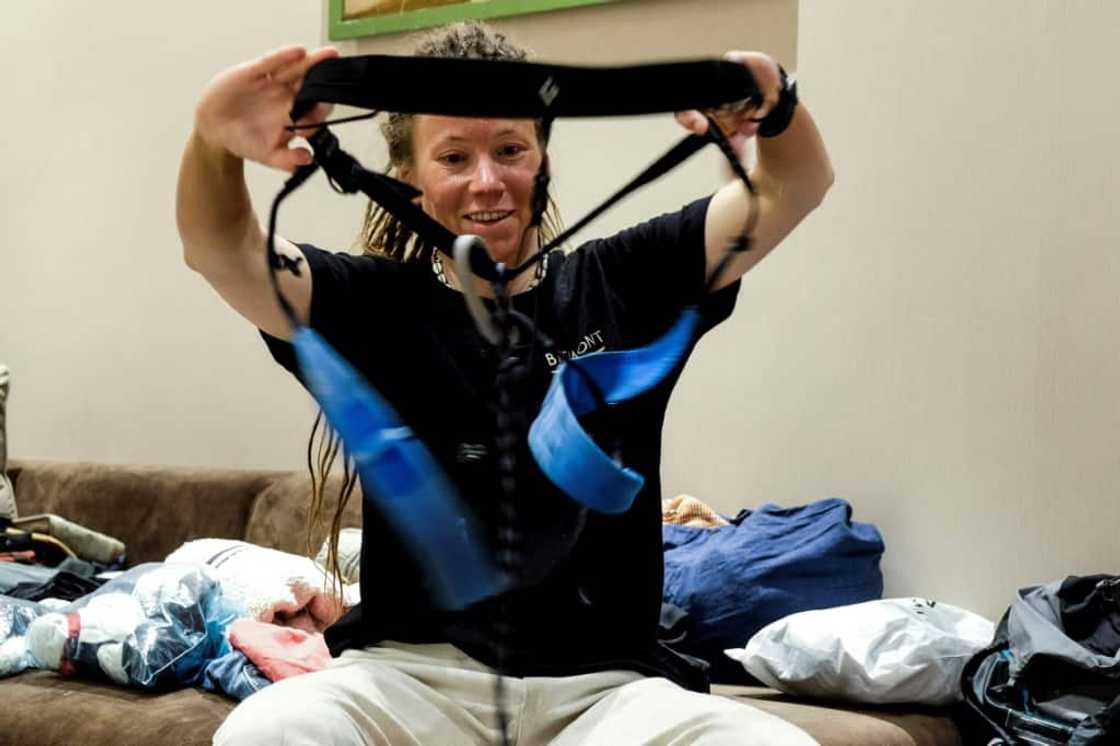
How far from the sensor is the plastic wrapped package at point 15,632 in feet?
8.66

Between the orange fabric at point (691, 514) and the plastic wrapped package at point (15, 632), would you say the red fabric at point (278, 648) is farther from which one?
the orange fabric at point (691, 514)

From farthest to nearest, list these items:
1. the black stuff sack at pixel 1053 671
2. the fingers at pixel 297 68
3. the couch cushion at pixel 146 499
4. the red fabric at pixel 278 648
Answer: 1. the couch cushion at pixel 146 499
2. the red fabric at pixel 278 648
3. the black stuff sack at pixel 1053 671
4. the fingers at pixel 297 68

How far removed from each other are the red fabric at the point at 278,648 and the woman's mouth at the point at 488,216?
94 cm

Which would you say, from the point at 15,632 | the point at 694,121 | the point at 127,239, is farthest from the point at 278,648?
the point at 127,239

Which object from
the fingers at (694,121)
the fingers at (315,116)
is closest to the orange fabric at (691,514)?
the fingers at (694,121)

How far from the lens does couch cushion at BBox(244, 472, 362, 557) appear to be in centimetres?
315

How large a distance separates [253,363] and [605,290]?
225 cm

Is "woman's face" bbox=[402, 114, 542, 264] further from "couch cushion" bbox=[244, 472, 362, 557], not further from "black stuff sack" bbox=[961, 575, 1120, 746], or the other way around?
"couch cushion" bbox=[244, 472, 362, 557]

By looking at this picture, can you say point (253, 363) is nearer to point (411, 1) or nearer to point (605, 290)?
point (411, 1)

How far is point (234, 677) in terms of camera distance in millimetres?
2393

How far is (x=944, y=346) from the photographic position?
259 centimetres

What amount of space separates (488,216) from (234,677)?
41.9 inches

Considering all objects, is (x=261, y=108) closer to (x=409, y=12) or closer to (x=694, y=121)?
(x=694, y=121)

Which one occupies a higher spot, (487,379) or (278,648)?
(487,379)
